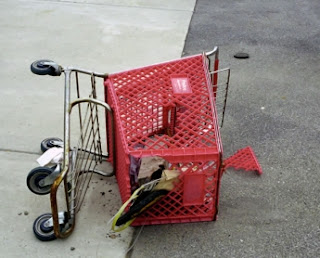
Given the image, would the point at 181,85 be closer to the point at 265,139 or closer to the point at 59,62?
the point at 265,139

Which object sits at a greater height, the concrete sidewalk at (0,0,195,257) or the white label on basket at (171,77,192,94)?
the white label on basket at (171,77,192,94)

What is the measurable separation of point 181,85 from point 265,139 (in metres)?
1.23

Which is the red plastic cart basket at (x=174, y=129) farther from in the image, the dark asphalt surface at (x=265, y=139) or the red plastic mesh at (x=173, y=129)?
the dark asphalt surface at (x=265, y=139)

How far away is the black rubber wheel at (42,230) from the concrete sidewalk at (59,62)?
0.04m

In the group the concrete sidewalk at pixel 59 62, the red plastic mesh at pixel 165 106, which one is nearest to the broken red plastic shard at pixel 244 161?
the red plastic mesh at pixel 165 106

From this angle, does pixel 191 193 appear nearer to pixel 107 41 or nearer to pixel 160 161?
pixel 160 161

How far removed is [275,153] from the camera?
3.55 meters

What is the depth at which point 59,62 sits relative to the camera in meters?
5.02

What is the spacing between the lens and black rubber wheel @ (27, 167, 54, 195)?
271 cm

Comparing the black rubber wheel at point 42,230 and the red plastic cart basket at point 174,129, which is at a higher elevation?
the red plastic cart basket at point 174,129

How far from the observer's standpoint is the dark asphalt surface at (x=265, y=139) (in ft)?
8.87

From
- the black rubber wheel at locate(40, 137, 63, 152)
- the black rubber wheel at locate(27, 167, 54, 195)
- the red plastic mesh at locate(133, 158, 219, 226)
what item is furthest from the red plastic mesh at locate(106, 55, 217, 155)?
the black rubber wheel at locate(40, 137, 63, 152)

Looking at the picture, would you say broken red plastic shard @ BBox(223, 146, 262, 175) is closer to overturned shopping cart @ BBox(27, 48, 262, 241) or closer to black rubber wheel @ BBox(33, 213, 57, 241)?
overturned shopping cart @ BBox(27, 48, 262, 241)

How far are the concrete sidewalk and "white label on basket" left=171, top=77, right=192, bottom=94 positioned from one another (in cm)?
84
